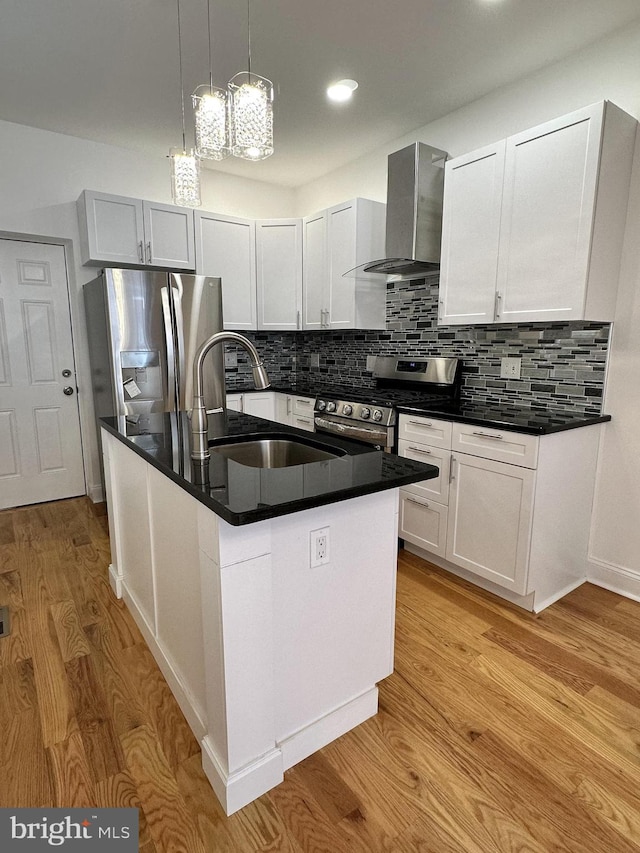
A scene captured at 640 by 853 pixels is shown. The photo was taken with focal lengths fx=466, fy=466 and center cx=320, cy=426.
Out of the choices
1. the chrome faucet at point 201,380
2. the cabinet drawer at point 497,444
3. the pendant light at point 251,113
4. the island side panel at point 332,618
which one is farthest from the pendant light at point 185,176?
the cabinet drawer at point 497,444

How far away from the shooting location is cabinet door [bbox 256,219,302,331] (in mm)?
4035

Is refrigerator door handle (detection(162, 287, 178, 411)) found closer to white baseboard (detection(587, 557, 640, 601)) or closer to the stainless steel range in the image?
the stainless steel range

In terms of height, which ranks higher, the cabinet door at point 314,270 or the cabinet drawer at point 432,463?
the cabinet door at point 314,270

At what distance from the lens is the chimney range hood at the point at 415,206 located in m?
2.89

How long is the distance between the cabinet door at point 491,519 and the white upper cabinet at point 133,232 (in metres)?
2.66

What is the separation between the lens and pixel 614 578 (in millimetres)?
2471

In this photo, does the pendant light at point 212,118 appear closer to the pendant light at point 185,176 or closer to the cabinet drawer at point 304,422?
the pendant light at point 185,176

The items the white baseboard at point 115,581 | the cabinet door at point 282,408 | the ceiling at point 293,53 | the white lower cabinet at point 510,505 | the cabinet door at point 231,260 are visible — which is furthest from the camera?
the cabinet door at point 282,408

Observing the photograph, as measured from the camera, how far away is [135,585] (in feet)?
7.09

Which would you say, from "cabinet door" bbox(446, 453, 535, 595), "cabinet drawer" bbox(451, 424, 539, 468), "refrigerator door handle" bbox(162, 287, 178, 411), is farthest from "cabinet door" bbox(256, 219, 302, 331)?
"cabinet door" bbox(446, 453, 535, 595)

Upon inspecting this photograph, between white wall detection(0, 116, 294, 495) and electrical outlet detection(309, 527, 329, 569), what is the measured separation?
314 cm

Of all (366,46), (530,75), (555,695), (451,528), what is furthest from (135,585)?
(530,75)

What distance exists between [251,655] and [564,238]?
2.21 meters

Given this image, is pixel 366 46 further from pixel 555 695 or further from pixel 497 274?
pixel 555 695
